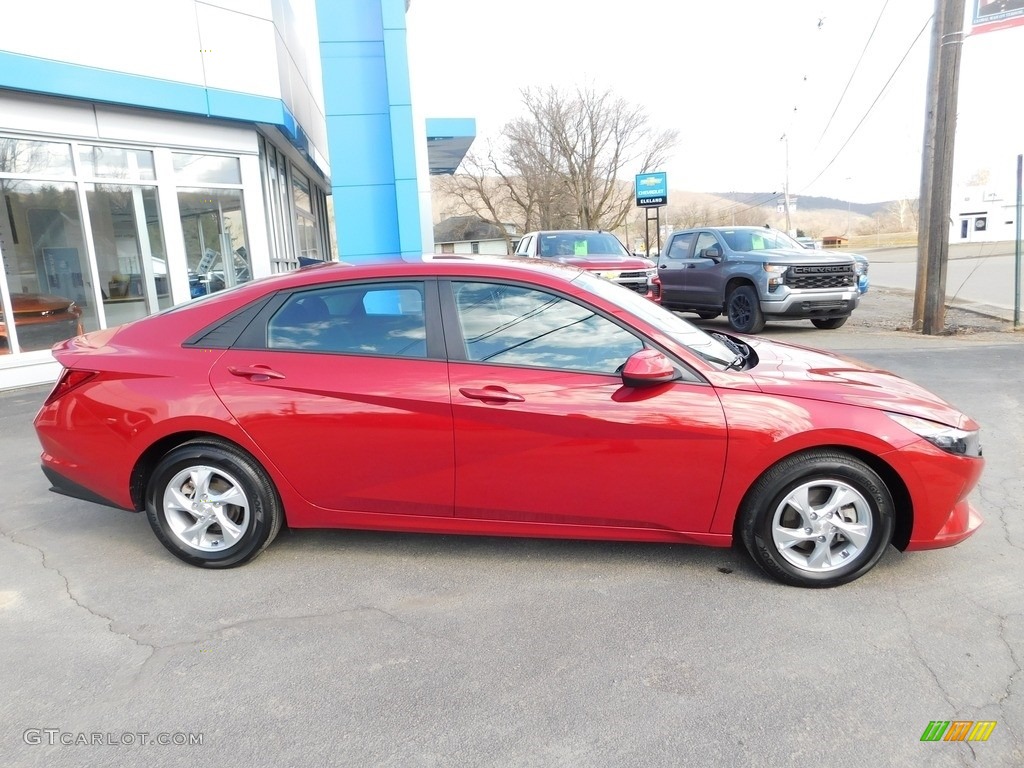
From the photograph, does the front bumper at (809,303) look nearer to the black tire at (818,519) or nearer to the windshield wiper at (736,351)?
the windshield wiper at (736,351)

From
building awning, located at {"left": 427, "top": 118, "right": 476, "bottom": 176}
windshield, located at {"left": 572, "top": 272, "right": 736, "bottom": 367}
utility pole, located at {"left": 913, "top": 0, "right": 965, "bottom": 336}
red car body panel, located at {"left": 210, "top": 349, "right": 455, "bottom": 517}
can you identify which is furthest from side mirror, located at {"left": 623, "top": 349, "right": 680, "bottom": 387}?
building awning, located at {"left": 427, "top": 118, "right": 476, "bottom": 176}

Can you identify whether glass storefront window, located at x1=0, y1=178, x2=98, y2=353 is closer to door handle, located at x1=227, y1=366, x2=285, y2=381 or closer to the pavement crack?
the pavement crack

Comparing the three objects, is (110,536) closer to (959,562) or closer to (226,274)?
(959,562)

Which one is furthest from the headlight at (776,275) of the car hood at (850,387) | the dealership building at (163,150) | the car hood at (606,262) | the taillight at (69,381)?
the taillight at (69,381)

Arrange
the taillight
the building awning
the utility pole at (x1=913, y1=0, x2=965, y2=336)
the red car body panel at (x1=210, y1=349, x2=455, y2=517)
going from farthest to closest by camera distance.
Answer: the building awning < the utility pole at (x1=913, y1=0, x2=965, y2=336) < the taillight < the red car body panel at (x1=210, y1=349, x2=455, y2=517)

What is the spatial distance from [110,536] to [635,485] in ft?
10.3

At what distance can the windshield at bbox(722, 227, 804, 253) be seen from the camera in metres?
12.4

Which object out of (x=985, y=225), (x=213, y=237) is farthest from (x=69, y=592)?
(x=985, y=225)

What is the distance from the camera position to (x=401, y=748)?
7.55ft

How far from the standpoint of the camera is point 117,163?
974cm

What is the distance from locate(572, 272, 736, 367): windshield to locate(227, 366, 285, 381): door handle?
1.58 meters

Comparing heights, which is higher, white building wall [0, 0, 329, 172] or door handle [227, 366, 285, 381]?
white building wall [0, 0, 329, 172]

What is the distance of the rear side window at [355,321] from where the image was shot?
3404 millimetres

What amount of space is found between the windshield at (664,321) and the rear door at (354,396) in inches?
35.4
